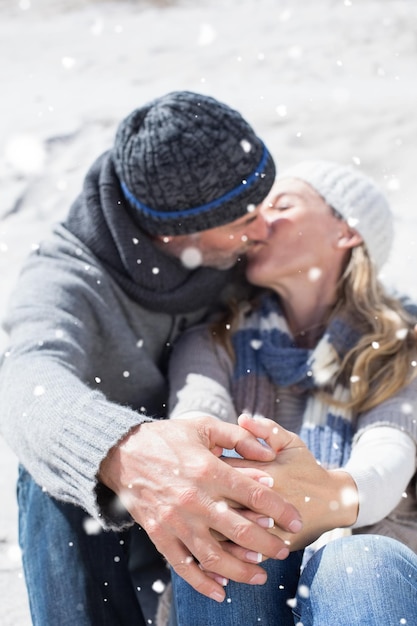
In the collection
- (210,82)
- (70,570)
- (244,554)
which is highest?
(244,554)

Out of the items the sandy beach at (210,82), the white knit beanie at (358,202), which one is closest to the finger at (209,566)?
the white knit beanie at (358,202)

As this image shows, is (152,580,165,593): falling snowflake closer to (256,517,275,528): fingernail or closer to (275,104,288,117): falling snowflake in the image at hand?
(256,517,275,528): fingernail

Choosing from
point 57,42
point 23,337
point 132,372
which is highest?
point 23,337

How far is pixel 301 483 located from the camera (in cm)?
155

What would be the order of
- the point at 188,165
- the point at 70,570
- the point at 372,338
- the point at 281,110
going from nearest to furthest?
the point at 70,570 → the point at 188,165 → the point at 372,338 → the point at 281,110

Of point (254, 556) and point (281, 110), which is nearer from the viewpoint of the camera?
point (254, 556)

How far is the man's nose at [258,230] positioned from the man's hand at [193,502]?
0.73 metres

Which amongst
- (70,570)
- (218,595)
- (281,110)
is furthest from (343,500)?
(281,110)

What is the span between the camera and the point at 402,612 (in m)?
1.36

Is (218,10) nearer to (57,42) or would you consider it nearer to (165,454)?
(57,42)

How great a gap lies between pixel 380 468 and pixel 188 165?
837 mm

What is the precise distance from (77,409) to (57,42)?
4267 mm

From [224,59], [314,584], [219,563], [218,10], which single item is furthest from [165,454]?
[218,10]

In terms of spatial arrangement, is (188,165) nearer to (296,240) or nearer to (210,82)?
(296,240)
